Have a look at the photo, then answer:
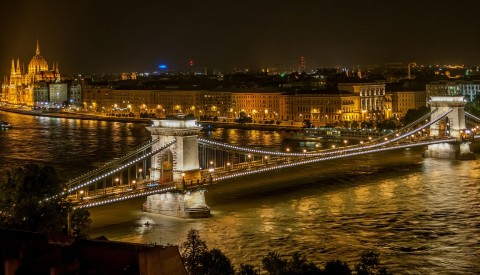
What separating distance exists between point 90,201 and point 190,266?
6.53 m

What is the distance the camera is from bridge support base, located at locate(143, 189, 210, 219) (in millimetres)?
15062

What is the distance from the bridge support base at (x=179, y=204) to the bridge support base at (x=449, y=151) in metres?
12.2

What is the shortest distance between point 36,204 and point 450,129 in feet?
62.5

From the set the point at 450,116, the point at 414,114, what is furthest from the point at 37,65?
the point at 450,116

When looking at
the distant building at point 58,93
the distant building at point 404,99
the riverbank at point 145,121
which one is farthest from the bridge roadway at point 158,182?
the distant building at point 58,93

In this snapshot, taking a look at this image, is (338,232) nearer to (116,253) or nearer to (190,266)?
(190,266)

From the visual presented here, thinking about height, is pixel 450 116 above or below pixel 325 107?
below

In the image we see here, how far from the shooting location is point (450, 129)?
89.7 ft

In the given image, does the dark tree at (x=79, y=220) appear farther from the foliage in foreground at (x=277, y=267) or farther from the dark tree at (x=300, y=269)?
the dark tree at (x=300, y=269)

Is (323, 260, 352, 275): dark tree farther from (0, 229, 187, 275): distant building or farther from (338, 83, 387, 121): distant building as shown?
(338, 83, 387, 121): distant building

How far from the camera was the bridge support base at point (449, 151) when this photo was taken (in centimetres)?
2525

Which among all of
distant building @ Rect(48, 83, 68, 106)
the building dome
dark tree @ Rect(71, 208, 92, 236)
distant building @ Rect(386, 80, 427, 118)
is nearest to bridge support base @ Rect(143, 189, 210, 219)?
dark tree @ Rect(71, 208, 92, 236)

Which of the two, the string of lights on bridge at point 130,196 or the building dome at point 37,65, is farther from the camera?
the building dome at point 37,65

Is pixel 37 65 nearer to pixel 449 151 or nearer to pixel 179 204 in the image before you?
pixel 449 151
